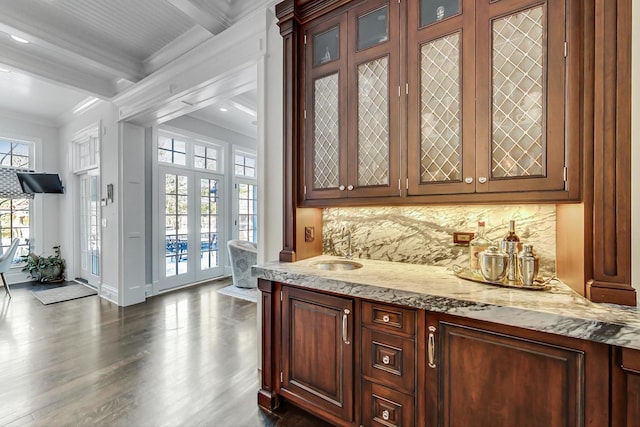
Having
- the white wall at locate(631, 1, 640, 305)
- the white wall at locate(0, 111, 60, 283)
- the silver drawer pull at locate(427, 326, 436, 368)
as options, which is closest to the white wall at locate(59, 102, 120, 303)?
the white wall at locate(0, 111, 60, 283)

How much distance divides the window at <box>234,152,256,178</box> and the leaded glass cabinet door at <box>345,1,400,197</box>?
180 inches

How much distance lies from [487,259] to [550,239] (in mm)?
490

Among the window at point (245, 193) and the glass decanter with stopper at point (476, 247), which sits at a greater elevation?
the window at point (245, 193)

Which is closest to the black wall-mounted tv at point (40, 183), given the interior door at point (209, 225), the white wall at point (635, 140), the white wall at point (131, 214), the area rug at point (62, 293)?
the area rug at point (62, 293)

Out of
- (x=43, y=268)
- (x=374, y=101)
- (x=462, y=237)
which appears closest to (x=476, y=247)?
(x=462, y=237)

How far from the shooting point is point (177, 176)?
193 inches

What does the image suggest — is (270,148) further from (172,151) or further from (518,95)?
(172,151)

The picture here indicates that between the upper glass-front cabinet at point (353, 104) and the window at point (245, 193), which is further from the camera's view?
the window at point (245, 193)

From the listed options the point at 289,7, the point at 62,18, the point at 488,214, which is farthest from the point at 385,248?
the point at 62,18

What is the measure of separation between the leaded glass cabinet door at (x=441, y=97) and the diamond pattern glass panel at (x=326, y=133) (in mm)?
513

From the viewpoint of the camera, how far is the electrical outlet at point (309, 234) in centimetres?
222

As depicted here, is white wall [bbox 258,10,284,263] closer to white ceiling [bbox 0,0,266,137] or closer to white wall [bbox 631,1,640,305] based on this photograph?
white ceiling [bbox 0,0,266,137]

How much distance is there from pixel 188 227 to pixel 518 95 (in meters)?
5.07

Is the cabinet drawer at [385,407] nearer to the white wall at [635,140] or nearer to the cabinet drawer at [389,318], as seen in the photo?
the cabinet drawer at [389,318]
